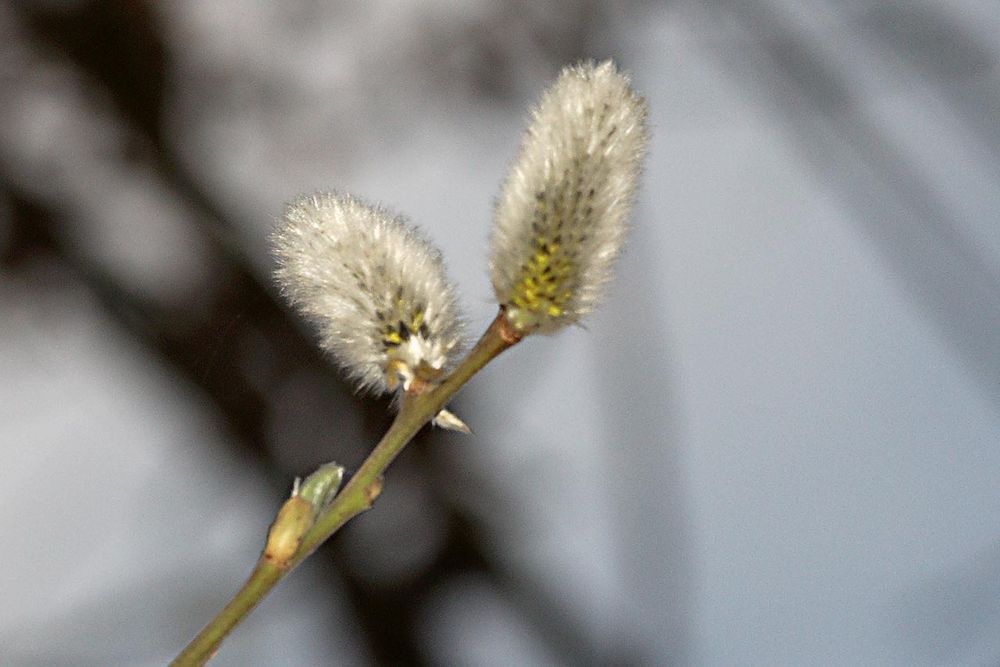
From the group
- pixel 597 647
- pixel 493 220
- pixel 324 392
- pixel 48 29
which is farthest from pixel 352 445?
pixel 493 220

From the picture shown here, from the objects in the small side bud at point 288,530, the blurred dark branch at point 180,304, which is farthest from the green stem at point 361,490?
the blurred dark branch at point 180,304

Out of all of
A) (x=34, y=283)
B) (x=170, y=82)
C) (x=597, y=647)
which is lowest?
(x=597, y=647)

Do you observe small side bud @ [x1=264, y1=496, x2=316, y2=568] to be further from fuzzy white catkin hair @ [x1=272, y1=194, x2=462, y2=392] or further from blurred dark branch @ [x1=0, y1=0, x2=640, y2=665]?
blurred dark branch @ [x1=0, y1=0, x2=640, y2=665]

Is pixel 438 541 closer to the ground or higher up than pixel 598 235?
closer to the ground

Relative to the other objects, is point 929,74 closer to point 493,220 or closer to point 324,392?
point 324,392

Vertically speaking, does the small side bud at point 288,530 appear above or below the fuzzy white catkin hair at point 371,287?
below

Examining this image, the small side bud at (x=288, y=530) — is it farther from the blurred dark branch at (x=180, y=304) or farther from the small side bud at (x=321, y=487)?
the blurred dark branch at (x=180, y=304)

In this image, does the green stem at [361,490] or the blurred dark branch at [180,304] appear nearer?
the green stem at [361,490]
